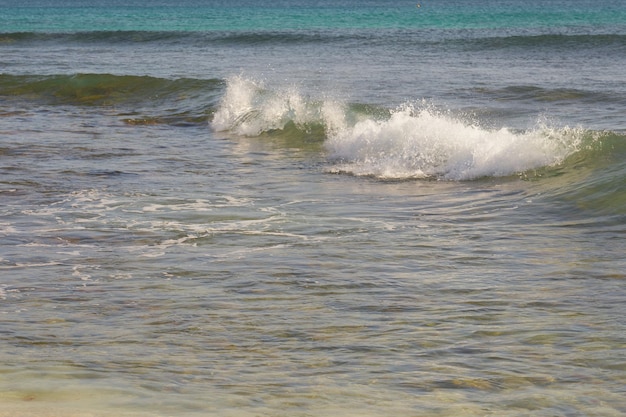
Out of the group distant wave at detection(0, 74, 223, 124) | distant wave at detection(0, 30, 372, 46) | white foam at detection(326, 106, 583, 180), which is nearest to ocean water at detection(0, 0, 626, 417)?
white foam at detection(326, 106, 583, 180)

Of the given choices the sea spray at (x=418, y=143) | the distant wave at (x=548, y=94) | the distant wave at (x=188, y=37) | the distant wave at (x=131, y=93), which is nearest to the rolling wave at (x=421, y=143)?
the sea spray at (x=418, y=143)

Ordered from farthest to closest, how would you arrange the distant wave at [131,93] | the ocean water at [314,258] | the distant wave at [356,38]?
the distant wave at [356,38], the distant wave at [131,93], the ocean water at [314,258]

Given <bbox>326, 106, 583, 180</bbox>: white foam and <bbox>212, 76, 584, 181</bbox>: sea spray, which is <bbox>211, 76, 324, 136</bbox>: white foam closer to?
<bbox>212, 76, 584, 181</bbox>: sea spray

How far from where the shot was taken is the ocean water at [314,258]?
5129 millimetres

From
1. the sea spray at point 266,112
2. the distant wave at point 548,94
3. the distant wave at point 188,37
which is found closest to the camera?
the sea spray at point 266,112

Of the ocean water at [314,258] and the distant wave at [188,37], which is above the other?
the distant wave at [188,37]

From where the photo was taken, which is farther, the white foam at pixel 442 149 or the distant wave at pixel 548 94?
the distant wave at pixel 548 94

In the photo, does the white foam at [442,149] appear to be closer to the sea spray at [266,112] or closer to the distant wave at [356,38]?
the sea spray at [266,112]

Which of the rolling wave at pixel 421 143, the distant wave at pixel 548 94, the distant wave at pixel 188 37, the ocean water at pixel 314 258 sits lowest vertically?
the ocean water at pixel 314 258

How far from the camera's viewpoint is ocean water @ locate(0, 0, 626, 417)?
5.13 meters

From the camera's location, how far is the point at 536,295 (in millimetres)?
6699

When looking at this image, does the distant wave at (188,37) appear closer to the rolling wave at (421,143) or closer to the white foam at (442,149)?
the rolling wave at (421,143)

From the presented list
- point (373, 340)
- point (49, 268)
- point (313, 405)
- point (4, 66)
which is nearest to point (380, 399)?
point (313, 405)

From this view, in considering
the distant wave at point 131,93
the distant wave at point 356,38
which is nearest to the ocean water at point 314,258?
the distant wave at point 131,93
